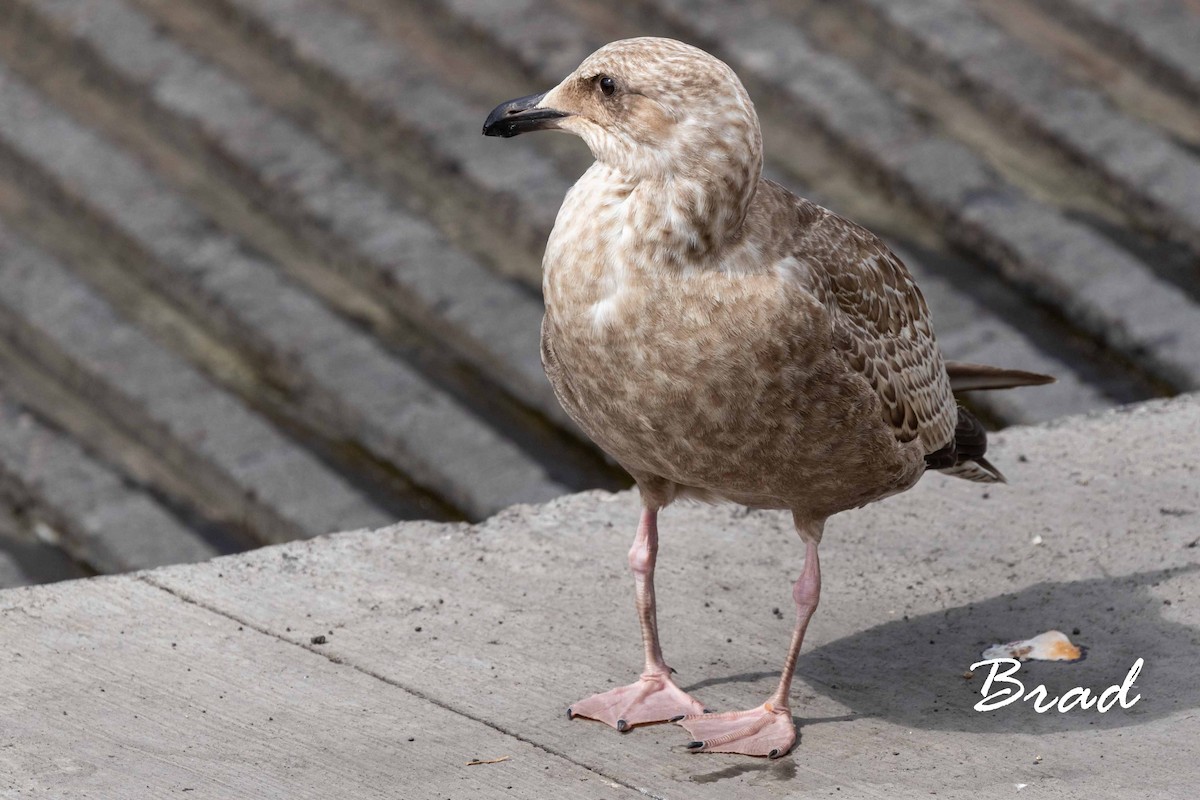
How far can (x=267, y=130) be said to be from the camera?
7086 mm

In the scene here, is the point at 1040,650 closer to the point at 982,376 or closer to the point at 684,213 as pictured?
the point at 982,376

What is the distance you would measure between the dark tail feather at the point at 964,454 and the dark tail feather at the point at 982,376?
14cm

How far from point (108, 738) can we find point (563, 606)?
3.98ft

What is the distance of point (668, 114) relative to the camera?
3.42 meters

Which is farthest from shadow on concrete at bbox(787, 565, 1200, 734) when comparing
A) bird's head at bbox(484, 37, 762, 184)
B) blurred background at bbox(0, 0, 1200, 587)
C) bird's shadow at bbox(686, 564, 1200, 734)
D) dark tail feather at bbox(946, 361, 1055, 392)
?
blurred background at bbox(0, 0, 1200, 587)

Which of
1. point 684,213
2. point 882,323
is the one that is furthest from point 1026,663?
point 684,213

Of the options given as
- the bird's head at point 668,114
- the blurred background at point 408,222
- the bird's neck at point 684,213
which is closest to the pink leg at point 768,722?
the bird's neck at point 684,213

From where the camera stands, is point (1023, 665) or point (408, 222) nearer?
point (1023, 665)

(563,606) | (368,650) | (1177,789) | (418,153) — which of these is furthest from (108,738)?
(418,153)

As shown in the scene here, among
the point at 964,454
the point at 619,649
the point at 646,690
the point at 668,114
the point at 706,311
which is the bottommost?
the point at 619,649

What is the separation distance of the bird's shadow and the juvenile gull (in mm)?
378

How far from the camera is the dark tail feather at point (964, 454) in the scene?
13.7 feet

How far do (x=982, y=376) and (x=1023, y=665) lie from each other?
762 millimetres

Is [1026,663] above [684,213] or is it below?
below
